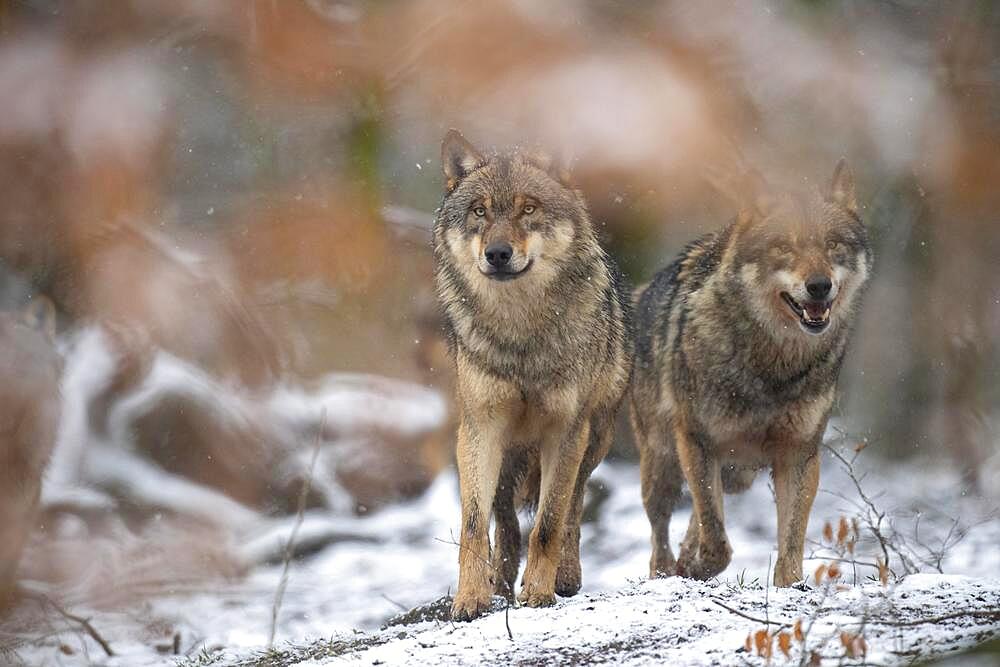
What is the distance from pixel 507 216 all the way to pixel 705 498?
1632 mm

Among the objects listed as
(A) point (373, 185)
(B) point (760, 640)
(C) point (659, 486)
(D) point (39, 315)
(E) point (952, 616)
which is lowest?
(B) point (760, 640)

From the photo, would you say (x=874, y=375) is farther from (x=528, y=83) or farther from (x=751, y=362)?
(x=751, y=362)

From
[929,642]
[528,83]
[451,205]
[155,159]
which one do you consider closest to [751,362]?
[451,205]

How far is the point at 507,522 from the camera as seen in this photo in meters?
4.85

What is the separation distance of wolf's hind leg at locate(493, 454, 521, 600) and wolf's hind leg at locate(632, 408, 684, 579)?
1.07 meters

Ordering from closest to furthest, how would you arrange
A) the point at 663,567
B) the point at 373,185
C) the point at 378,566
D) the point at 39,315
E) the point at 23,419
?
the point at 663,567
the point at 23,419
the point at 39,315
the point at 378,566
the point at 373,185

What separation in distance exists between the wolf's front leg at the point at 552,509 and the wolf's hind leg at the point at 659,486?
1.27 m

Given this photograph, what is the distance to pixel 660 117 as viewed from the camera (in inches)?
351

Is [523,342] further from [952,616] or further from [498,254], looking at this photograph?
[952,616]

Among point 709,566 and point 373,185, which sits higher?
point 373,185

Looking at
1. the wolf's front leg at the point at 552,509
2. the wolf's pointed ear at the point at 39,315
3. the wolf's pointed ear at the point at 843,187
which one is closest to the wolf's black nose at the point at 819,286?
the wolf's pointed ear at the point at 843,187

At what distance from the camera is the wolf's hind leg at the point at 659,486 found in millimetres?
5645


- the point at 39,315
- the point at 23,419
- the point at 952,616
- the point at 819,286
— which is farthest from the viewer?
the point at 39,315

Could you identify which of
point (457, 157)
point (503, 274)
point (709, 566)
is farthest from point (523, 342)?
point (709, 566)
